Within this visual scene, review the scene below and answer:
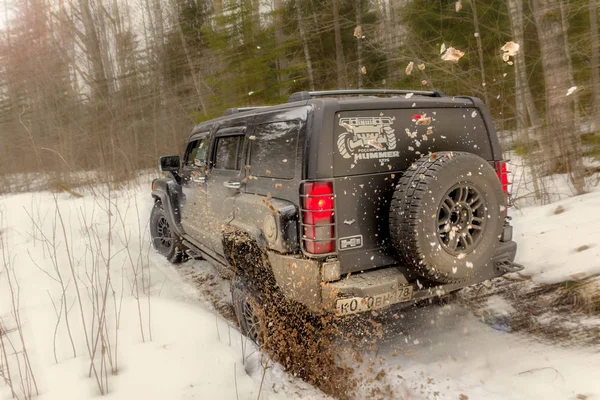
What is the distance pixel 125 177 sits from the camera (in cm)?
1352

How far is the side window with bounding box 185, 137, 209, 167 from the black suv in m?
1.52

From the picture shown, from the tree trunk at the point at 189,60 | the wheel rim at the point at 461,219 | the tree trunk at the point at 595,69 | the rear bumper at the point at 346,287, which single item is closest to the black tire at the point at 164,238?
the rear bumper at the point at 346,287

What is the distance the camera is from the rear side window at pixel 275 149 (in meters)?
3.06

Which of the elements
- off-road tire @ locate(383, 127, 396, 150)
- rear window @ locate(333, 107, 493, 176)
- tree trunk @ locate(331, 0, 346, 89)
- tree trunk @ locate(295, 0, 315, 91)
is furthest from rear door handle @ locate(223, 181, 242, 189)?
tree trunk @ locate(331, 0, 346, 89)

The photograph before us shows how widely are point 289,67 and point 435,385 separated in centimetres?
1257

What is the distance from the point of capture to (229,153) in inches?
164

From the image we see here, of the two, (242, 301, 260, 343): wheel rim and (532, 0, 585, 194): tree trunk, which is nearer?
(242, 301, 260, 343): wheel rim

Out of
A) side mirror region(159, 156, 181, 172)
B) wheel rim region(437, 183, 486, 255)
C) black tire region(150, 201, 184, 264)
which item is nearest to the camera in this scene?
wheel rim region(437, 183, 486, 255)

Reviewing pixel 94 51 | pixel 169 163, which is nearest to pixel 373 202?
pixel 169 163

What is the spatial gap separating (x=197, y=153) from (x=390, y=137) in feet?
9.56

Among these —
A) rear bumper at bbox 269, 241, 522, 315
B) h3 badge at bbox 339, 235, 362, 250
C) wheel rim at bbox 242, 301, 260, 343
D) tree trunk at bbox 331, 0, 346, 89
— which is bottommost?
wheel rim at bbox 242, 301, 260, 343

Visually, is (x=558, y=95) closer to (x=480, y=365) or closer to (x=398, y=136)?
(x=398, y=136)

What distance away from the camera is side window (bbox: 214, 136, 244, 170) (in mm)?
3939

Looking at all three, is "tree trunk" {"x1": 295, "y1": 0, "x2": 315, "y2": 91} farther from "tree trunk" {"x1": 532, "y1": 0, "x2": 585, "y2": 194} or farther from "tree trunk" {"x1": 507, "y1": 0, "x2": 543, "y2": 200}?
"tree trunk" {"x1": 532, "y1": 0, "x2": 585, "y2": 194}
